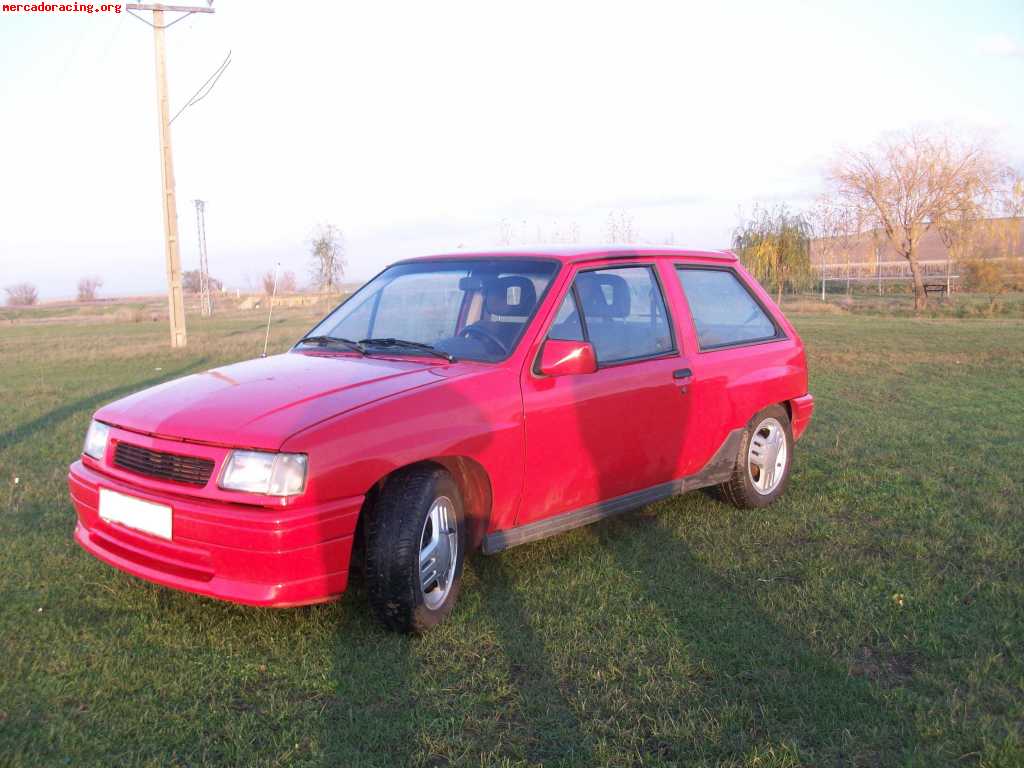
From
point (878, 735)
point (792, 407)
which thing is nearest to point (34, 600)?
point (878, 735)

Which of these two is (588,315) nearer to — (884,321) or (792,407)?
(792,407)

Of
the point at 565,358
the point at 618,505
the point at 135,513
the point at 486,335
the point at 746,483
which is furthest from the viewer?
the point at 746,483

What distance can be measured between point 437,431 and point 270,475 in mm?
714

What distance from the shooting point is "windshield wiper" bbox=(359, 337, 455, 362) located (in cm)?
418

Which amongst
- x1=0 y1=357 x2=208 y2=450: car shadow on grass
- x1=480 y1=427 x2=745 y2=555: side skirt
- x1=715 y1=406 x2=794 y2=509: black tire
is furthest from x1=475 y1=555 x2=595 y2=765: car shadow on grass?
x1=0 y1=357 x2=208 y2=450: car shadow on grass

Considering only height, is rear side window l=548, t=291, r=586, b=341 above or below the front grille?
above

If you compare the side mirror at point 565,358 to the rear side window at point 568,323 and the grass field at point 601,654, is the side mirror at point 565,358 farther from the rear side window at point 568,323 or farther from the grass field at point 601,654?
the grass field at point 601,654

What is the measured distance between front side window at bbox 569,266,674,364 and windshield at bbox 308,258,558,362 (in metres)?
0.27

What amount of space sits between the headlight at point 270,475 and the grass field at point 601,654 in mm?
702

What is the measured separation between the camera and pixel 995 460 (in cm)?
676

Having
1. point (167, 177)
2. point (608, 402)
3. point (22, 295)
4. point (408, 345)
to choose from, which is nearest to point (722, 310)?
point (608, 402)

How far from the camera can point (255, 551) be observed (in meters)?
3.25

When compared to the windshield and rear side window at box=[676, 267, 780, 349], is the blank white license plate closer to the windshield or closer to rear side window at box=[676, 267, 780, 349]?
the windshield

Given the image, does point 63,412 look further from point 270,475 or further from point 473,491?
point 270,475
